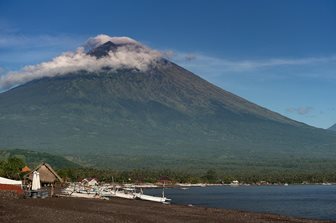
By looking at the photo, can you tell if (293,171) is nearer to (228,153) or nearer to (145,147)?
(228,153)

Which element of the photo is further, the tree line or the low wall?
the tree line

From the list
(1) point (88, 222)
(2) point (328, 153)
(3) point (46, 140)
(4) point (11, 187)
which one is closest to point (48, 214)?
(1) point (88, 222)

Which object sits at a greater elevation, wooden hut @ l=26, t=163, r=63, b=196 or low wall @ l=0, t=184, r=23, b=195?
wooden hut @ l=26, t=163, r=63, b=196

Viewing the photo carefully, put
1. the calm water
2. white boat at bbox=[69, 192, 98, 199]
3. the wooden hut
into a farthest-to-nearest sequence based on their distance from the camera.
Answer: the wooden hut < white boat at bbox=[69, 192, 98, 199] < the calm water

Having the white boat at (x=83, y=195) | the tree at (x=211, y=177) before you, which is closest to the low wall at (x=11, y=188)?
the white boat at (x=83, y=195)

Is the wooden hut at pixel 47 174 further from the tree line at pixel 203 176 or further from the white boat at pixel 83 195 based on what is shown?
the tree line at pixel 203 176

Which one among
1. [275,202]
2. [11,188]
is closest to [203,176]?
[275,202]

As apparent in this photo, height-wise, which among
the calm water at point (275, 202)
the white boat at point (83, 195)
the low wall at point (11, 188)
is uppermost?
the low wall at point (11, 188)

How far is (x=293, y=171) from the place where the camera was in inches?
5300

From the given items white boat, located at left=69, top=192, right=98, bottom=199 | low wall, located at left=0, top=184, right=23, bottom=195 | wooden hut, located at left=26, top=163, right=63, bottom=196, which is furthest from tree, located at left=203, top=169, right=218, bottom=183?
low wall, located at left=0, top=184, right=23, bottom=195

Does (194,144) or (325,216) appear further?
(194,144)

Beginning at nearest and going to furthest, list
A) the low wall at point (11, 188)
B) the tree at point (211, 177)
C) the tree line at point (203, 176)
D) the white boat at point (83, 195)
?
the low wall at point (11, 188), the white boat at point (83, 195), the tree line at point (203, 176), the tree at point (211, 177)

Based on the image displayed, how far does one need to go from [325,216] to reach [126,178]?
64580 mm

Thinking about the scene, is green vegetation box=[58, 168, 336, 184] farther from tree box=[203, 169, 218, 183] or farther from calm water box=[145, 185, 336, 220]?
calm water box=[145, 185, 336, 220]
